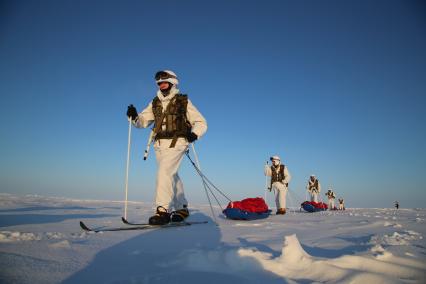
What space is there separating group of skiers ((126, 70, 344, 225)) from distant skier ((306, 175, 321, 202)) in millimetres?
18951

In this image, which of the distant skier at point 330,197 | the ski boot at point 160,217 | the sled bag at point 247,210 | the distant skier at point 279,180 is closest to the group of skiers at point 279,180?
the distant skier at point 279,180

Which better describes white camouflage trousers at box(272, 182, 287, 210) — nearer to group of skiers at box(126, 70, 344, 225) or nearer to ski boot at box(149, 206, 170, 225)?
group of skiers at box(126, 70, 344, 225)

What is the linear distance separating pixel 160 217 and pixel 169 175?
95 centimetres

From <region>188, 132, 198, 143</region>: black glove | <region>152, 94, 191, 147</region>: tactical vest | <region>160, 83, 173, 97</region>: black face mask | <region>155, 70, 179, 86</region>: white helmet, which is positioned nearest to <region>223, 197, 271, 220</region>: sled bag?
<region>188, 132, 198, 143</region>: black glove

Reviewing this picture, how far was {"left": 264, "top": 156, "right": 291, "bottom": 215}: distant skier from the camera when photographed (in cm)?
1291

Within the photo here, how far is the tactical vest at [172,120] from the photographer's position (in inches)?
229

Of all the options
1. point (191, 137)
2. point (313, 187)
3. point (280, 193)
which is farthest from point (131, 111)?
Answer: point (313, 187)

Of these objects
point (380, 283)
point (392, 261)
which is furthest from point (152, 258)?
point (392, 261)

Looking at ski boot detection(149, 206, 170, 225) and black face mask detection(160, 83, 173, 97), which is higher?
black face mask detection(160, 83, 173, 97)

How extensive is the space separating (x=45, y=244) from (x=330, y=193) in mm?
25873

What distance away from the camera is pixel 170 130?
Answer: 582 centimetres

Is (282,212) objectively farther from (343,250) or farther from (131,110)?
(343,250)

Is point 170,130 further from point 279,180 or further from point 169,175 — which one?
point 279,180

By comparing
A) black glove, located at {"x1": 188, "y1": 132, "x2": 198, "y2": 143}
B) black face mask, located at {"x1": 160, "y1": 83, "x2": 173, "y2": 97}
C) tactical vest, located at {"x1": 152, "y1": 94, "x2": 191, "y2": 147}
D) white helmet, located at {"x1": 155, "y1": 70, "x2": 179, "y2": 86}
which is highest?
white helmet, located at {"x1": 155, "y1": 70, "x2": 179, "y2": 86}
